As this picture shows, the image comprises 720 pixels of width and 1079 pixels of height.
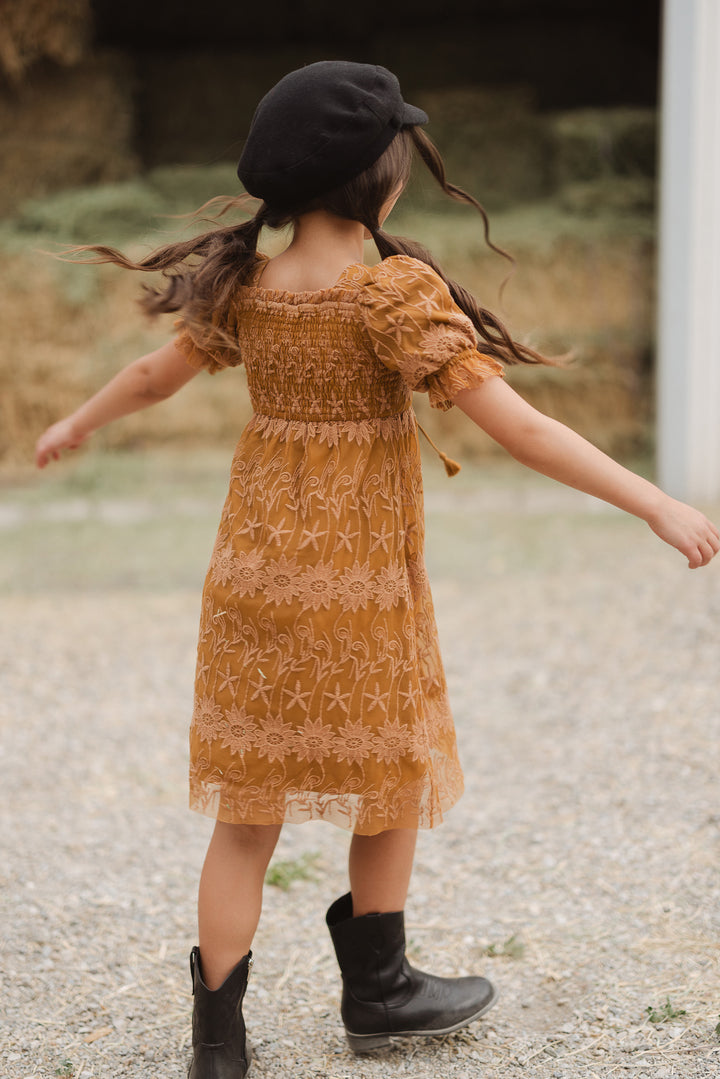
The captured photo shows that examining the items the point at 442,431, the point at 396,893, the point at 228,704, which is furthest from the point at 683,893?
the point at 442,431

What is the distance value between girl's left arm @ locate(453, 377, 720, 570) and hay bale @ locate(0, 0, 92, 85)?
185 inches

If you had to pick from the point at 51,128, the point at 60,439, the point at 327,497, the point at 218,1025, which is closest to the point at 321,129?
the point at 327,497

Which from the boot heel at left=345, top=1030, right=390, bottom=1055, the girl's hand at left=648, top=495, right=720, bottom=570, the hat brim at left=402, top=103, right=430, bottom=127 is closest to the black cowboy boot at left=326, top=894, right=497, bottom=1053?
the boot heel at left=345, top=1030, right=390, bottom=1055

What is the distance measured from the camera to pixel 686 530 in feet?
4.43

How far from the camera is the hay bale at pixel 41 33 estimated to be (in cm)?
526

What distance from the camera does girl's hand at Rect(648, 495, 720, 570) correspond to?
1349mm

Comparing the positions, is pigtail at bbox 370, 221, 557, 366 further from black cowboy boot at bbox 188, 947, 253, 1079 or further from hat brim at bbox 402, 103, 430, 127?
black cowboy boot at bbox 188, 947, 253, 1079

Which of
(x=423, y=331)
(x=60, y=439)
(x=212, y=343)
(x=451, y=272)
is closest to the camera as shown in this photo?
(x=423, y=331)

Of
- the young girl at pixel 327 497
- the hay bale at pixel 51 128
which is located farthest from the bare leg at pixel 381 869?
the hay bale at pixel 51 128

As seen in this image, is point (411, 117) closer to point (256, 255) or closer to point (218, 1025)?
point (256, 255)

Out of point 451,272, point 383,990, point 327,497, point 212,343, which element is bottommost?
point 451,272

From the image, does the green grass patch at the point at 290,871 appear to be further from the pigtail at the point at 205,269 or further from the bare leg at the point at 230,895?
the pigtail at the point at 205,269

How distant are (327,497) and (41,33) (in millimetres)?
4715

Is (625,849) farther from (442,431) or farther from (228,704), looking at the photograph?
(442,431)
